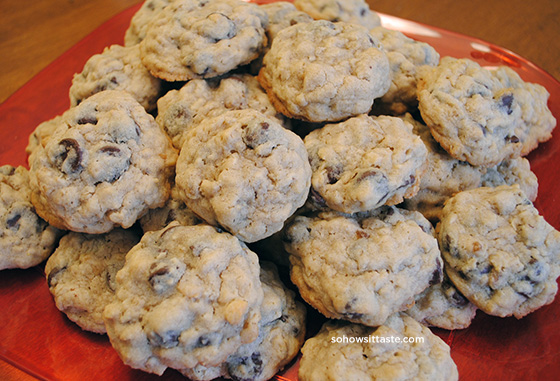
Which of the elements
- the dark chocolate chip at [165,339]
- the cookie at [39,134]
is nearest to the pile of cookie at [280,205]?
the dark chocolate chip at [165,339]

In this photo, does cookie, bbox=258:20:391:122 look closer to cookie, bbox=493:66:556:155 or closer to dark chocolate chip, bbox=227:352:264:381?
cookie, bbox=493:66:556:155

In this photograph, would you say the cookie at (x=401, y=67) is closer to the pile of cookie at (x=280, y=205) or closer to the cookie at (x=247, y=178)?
the pile of cookie at (x=280, y=205)

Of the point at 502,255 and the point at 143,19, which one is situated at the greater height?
the point at 143,19

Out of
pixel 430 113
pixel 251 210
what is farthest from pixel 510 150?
pixel 251 210

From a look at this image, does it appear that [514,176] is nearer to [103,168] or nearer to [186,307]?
[186,307]

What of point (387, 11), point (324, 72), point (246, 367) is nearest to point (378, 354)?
point (246, 367)

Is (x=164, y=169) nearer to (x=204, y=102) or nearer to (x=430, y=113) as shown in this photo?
(x=204, y=102)
